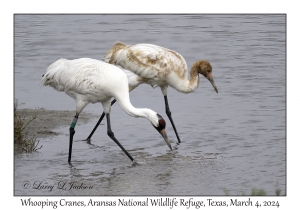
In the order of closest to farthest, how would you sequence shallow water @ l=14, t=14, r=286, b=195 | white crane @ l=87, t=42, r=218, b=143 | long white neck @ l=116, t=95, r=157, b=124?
shallow water @ l=14, t=14, r=286, b=195
long white neck @ l=116, t=95, r=157, b=124
white crane @ l=87, t=42, r=218, b=143

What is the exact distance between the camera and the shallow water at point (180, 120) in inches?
314

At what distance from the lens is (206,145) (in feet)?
31.1

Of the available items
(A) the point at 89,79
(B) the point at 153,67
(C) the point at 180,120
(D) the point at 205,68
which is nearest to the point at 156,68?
(B) the point at 153,67

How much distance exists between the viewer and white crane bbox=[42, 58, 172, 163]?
8.56 meters

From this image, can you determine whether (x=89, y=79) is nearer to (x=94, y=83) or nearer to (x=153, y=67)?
(x=94, y=83)

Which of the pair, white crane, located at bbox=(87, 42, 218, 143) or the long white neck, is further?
white crane, located at bbox=(87, 42, 218, 143)

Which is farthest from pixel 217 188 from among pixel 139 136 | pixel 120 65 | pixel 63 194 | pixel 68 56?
pixel 68 56

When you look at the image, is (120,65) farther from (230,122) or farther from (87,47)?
(87,47)

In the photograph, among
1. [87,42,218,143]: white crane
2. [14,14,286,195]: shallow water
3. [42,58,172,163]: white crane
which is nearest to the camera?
[14,14,286,195]: shallow water

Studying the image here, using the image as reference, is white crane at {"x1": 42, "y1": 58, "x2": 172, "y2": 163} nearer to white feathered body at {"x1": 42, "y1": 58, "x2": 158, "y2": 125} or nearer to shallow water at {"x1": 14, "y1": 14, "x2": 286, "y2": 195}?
white feathered body at {"x1": 42, "y1": 58, "x2": 158, "y2": 125}

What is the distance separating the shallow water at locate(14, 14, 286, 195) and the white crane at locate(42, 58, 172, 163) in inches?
18.9

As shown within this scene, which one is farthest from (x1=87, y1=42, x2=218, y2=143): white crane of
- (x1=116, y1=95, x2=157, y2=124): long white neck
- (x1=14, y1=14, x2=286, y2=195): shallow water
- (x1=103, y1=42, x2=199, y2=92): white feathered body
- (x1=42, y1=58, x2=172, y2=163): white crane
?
(x1=116, y1=95, x2=157, y2=124): long white neck

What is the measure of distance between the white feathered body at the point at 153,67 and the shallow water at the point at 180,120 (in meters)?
0.75

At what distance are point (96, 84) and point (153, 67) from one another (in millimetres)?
1534
